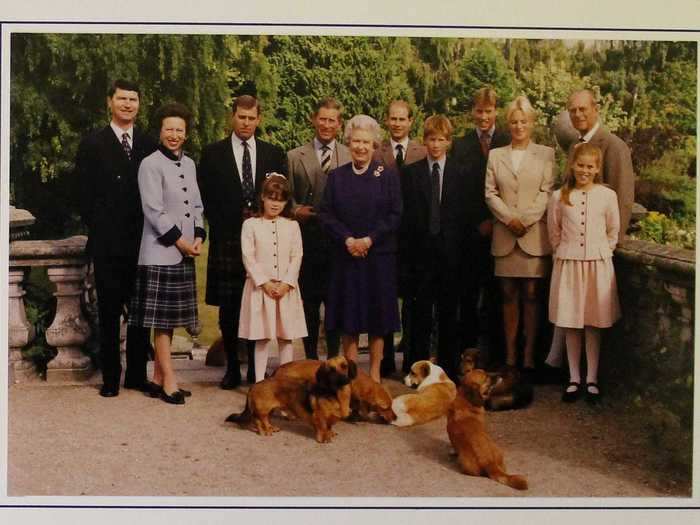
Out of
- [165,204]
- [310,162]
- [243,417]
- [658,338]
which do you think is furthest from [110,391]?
[658,338]

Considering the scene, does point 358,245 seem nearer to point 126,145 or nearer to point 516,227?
point 516,227

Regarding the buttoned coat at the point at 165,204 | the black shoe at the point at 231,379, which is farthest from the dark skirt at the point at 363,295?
the buttoned coat at the point at 165,204

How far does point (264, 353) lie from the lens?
765 centimetres

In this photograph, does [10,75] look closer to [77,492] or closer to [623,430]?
[77,492]

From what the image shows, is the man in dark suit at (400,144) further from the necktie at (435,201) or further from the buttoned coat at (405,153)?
the necktie at (435,201)

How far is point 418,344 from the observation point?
7.72m

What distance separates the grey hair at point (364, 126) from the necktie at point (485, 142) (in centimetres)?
69

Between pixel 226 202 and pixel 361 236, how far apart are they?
3.04 ft

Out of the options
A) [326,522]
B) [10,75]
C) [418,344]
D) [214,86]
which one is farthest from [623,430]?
[10,75]

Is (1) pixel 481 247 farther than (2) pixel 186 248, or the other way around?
(1) pixel 481 247

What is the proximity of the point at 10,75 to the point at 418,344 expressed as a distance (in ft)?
10.6

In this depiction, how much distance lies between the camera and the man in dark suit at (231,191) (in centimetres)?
762

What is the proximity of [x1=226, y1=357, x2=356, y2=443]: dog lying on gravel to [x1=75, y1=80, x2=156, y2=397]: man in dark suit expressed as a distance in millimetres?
912

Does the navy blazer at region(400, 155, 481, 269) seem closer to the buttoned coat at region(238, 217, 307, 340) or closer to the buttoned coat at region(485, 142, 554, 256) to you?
the buttoned coat at region(485, 142, 554, 256)
